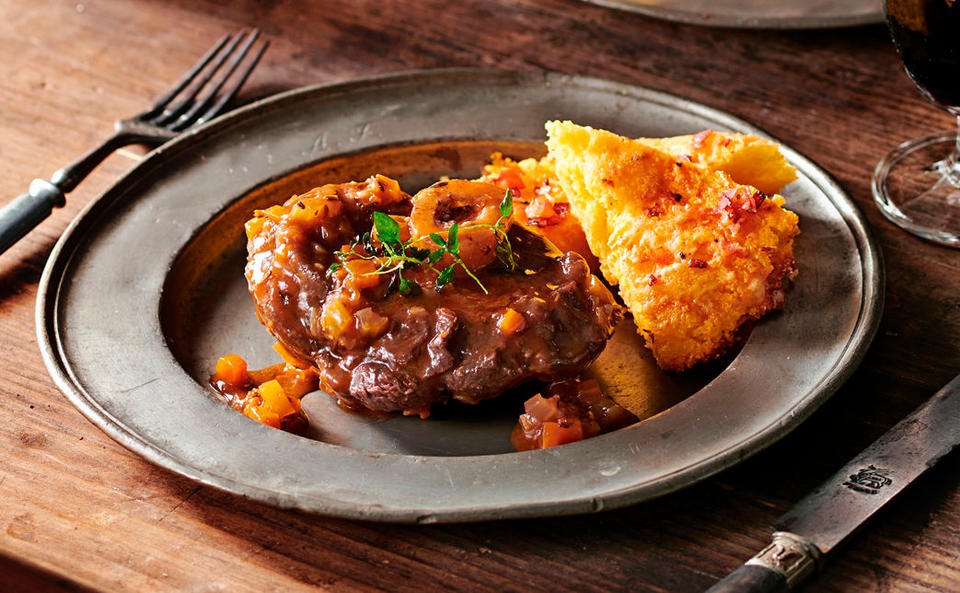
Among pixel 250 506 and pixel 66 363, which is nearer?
pixel 250 506

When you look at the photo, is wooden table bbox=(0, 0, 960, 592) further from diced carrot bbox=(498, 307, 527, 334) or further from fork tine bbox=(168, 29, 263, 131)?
diced carrot bbox=(498, 307, 527, 334)

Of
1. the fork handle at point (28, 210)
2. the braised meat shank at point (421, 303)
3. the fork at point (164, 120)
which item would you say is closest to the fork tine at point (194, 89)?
the fork at point (164, 120)

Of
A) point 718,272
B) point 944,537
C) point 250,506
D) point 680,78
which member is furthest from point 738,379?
point 680,78

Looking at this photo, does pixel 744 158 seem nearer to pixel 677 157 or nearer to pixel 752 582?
pixel 677 157

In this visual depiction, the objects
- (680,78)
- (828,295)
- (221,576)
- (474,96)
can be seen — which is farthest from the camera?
(680,78)

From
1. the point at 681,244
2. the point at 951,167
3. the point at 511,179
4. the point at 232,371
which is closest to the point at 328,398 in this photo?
the point at 232,371

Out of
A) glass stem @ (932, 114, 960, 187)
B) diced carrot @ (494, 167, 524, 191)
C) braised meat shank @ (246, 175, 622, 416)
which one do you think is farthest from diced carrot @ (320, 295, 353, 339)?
glass stem @ (932, 114, 960, 187)

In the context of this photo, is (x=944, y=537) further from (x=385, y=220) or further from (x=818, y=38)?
(x=818, y=38)
